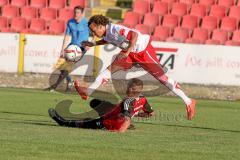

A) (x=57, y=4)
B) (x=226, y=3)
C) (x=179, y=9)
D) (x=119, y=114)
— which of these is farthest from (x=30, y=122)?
(x=57, y=4)

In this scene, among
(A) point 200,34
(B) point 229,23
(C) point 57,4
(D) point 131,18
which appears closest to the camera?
(A) point 200,34

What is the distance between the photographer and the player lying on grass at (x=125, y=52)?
41.2 feet

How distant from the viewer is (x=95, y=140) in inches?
390

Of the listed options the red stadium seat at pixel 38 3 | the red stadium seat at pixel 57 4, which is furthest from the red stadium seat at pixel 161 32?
the red stadium seat at pixel 38 3

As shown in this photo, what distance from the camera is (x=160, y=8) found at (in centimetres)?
2722

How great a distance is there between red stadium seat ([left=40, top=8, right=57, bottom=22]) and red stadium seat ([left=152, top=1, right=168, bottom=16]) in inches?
138

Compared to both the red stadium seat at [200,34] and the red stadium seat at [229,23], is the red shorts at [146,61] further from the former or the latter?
the red stadium seat at [229,23]

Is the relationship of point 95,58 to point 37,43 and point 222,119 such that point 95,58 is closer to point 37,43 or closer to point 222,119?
point 37,43

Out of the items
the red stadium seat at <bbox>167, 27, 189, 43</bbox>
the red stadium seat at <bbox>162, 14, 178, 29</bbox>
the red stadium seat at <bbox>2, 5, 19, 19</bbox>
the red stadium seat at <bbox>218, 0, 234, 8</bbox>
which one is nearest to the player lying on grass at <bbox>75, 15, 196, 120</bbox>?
the red stadium seat at <bbox>167, 27, 189, 43</bbox>

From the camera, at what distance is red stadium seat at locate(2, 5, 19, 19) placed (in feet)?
91.4

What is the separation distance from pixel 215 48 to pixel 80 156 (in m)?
14.6

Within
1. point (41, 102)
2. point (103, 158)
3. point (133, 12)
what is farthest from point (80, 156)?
point (133, 12)

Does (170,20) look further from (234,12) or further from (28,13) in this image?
(28,13)

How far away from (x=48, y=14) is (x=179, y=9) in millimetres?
4592
